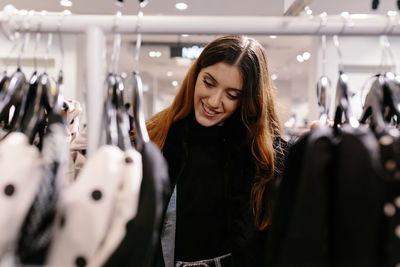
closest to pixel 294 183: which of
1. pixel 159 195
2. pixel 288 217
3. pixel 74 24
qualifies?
pixel 288 217

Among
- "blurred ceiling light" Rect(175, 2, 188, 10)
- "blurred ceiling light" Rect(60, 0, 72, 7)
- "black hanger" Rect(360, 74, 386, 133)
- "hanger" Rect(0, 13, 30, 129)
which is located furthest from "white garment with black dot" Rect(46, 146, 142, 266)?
"blurred ceiling light" Rect(60, 0, 72, 7)

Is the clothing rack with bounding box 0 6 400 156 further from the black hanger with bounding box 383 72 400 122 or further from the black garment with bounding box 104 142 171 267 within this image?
the black garment with bounding box 104 142 171 267

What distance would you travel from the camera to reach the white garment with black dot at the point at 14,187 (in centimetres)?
41

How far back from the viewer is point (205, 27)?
531 mm

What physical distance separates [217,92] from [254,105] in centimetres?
12

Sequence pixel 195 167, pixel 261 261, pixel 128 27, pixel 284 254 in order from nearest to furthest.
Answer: pixel 284 254 → pixel 128 27 → pixel 261 261 → pixel 195 167

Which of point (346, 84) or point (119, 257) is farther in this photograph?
point (346, 84)

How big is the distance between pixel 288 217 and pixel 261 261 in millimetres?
480

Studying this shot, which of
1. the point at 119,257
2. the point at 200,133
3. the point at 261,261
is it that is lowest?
the point at 261,261

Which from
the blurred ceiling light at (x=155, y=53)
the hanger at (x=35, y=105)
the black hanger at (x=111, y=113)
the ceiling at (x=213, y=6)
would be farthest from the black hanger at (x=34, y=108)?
the blurred ceiling light at (x=155, y=53)

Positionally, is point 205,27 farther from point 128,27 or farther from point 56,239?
point 56,239

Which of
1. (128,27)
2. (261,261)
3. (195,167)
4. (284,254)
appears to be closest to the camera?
(284,254)

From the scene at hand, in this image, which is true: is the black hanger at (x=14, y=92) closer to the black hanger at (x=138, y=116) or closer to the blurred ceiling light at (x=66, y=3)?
the black hanger at (x=138, y=116)

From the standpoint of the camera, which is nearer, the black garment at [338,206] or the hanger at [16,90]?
the black garment at [338,206]
